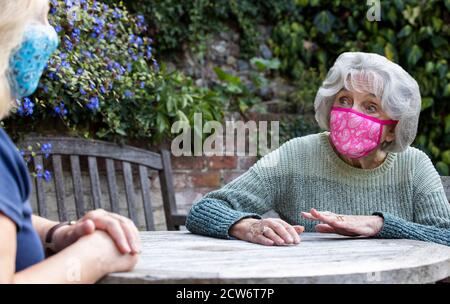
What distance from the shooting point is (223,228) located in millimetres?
2297

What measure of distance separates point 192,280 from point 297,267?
0.82 feet

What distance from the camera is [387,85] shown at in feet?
8.32

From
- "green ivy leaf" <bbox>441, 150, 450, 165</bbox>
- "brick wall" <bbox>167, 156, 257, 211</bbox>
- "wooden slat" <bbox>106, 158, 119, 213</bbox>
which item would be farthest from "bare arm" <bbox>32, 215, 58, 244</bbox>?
"green ivy leaf" <bbox>441, 150, 450, 165</bbox>

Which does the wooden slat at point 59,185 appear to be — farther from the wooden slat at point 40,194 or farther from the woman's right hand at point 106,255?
the woman's right hand at point 106,255

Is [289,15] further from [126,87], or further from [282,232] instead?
[282,232]

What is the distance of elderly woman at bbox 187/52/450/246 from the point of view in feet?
8.37

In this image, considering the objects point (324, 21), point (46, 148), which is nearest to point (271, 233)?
point (46, 148)

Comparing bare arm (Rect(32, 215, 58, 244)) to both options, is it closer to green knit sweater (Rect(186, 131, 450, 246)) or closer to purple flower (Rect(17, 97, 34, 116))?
green knit sweater (Rect(186, 131, 450, 246))

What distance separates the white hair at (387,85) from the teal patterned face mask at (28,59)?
1.31m

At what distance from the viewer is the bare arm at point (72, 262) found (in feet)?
4.30

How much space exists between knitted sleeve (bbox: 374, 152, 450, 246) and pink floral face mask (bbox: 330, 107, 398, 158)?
0.21m

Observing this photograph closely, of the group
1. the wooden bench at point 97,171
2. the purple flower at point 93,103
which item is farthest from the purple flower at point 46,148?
the purple flower at point 93,103

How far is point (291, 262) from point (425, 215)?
1018mm

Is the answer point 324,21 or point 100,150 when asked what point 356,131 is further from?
point 324,21
